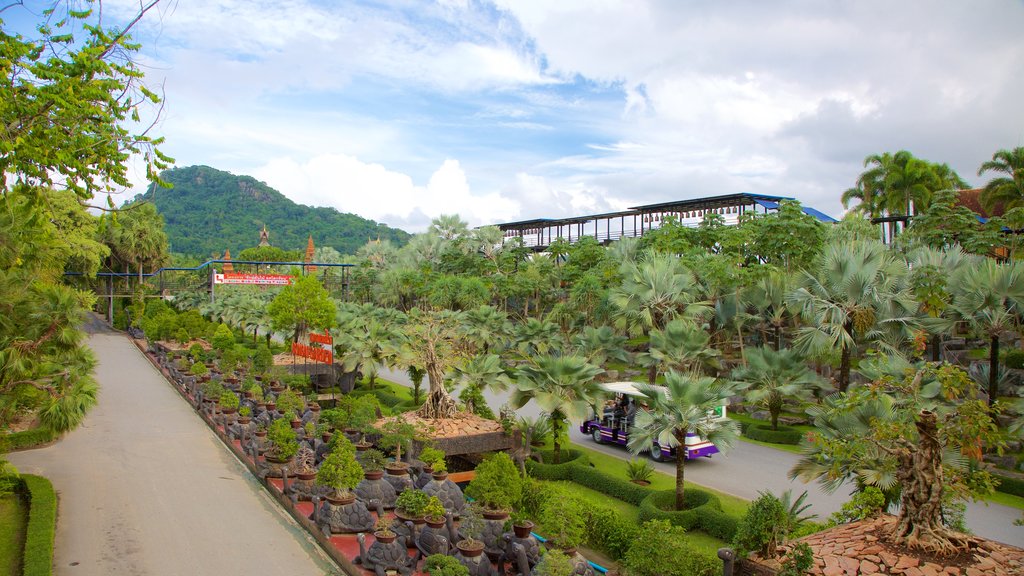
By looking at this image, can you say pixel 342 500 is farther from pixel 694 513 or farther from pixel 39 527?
pixel 694 513

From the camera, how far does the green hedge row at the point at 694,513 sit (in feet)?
38.4

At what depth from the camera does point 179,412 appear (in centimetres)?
2042

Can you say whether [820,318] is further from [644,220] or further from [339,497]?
[644,220]

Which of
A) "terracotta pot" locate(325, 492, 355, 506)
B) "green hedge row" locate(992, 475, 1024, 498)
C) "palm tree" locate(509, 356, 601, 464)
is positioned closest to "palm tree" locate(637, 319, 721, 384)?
"palm tree" locate(509, 356, 601, 464)

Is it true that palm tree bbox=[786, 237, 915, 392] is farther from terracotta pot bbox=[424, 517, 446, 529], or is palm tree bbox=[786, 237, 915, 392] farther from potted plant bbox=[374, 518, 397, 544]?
potted plant bbox=[374, 518, 397, 544]

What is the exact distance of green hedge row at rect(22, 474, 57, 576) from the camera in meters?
8.79

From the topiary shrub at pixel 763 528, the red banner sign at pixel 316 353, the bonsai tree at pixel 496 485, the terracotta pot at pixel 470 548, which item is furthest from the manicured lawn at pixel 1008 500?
the red banner sign at pixel 316 353

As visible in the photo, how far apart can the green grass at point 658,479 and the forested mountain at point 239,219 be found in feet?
298

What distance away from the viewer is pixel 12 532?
10445 mm

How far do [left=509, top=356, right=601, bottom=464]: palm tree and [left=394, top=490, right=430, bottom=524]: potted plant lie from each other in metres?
5.27

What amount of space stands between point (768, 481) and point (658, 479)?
2.46 meters

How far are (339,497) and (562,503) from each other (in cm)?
400

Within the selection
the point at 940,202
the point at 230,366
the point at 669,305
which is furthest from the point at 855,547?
the point at 940,202

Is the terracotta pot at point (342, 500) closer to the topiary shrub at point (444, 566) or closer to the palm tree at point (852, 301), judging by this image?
the topiary shrub at point (444, 566)
